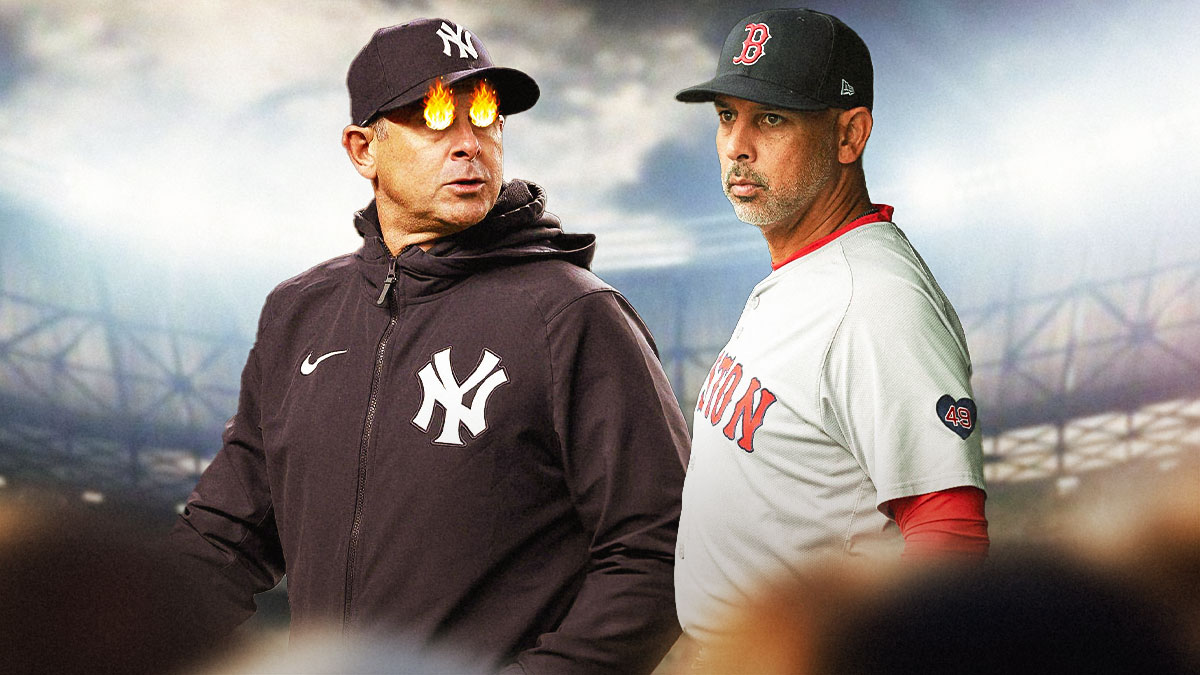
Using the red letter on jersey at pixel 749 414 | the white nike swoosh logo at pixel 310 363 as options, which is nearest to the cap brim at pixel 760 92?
the red letter on jersey at pixel 749 414

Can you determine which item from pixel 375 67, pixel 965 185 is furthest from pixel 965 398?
pixel 965 185

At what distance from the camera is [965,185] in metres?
4.96

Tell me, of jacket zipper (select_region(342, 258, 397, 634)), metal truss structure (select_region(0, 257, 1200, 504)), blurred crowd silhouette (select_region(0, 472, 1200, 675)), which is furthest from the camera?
metal truss structure (select_region(0, 257, 1200, 504))

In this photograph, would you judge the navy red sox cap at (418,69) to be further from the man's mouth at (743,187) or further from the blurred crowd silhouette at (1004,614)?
the blurred crowd silhouette at (1004,614)

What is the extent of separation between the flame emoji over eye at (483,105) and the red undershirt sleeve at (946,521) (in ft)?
2.89

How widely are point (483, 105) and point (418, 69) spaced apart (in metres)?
0.11

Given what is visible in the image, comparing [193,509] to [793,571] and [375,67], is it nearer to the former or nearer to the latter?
[375,67]

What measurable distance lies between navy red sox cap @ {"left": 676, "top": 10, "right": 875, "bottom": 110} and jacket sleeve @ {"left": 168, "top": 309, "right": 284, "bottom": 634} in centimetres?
94

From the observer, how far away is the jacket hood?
1.67 metres

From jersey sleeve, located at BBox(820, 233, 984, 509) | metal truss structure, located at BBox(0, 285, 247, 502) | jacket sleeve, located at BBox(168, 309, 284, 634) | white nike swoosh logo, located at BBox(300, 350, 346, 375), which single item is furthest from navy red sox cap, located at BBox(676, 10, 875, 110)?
metal truss structure, located at BBox(0, 285, 247, 502)

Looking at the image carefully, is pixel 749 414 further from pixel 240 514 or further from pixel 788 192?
pixel 240 514

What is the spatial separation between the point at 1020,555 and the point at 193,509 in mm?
1673

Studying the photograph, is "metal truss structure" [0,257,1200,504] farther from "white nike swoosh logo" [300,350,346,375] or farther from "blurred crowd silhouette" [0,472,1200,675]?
"blurred crowd silhouette" [0,472,1200,675]

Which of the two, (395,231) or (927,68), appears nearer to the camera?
(395,231)
